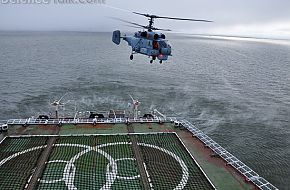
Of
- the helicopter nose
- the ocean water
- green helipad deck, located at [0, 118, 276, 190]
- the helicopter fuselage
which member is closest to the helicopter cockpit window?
the helicopter fuselage

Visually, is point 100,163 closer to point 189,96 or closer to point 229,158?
point 229,158

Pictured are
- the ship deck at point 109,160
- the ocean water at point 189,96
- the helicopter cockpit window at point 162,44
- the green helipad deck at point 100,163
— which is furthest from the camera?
the ocean water at point 189,96

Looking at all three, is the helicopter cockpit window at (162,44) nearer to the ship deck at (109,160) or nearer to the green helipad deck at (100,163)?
the ship deck at (109,160)

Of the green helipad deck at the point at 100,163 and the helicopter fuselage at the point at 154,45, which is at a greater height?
the helicopter fuselage at the point at 154,45

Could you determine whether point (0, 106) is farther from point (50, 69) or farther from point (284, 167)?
point (284, 167)

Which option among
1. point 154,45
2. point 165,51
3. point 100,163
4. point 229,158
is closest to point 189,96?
point 165,51

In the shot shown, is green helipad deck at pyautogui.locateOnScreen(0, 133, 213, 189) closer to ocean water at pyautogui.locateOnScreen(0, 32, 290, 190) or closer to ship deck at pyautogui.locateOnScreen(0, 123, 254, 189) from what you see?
ship deck at pyautogui.locateOnScreen(0, 123, 254, 189)

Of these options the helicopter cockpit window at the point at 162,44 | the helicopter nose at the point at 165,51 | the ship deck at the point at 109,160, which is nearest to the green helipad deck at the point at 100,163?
the ship deck at the point at 109,160

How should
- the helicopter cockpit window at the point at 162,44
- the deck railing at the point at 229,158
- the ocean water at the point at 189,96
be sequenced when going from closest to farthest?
the deck railing at the point at 229,158 < the helicopter cockpit window at the point at 162,44 < the ocean water at the point at 189,96

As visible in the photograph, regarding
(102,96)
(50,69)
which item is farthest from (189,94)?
(50,69)
